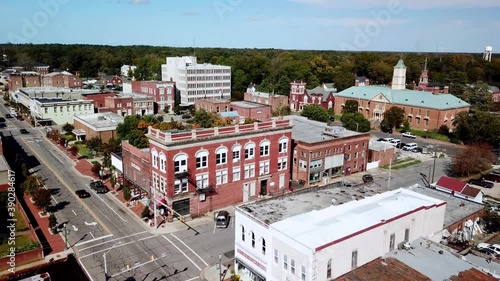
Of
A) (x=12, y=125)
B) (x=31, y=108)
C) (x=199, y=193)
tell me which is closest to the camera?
(x=199, y=193)

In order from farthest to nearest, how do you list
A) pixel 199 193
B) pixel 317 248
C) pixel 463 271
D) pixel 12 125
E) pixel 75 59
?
1. pixel 75 59
2. pixel 12 125
3. pixel 199 193
4. pixel 463 271
5. pixel 317 248

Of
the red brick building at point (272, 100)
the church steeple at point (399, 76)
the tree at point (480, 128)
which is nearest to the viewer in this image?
the tree at point (480, 128)

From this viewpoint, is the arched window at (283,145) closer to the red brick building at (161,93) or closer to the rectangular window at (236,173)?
the rectangular window at (236,173)

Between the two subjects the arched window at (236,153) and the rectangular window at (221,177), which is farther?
the arched window at (236,153)

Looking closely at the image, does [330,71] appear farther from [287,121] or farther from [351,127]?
[287,121]

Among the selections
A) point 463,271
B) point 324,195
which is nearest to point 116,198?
point 324,195

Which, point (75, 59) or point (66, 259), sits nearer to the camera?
point (66, 259)

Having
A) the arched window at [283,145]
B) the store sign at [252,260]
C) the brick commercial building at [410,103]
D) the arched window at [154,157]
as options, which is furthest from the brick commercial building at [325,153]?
the brick commercial building at [410,103]

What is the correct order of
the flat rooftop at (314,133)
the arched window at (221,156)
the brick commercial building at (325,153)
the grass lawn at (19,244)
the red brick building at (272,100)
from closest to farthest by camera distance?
1. the grass lawn at (19,244)
2. the arched window at (221,156)
3. the brick commercial building at (325,153)
4. the flat rooftop at (314,133)
5. the red brick building at (272,100)
